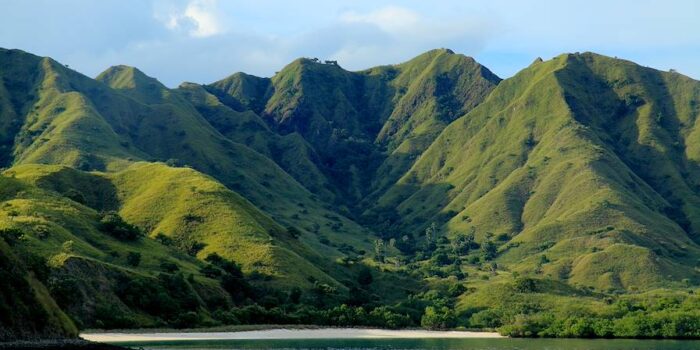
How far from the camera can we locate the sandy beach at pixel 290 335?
5763 inches

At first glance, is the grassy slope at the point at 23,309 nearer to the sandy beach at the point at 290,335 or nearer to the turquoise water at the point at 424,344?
the turquoise water at the point at 424,344

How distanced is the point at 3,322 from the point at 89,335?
48348 millimetres

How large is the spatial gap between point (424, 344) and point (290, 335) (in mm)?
30441

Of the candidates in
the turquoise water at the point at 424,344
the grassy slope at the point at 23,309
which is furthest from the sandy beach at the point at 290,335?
the grassy slope at the point at 23,309

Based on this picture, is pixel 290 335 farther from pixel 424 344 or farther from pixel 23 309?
pixel 23 309

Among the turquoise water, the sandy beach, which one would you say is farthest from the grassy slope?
the sandy beach

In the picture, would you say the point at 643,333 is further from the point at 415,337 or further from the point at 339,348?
the point at 339,348

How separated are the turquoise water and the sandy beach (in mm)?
7145

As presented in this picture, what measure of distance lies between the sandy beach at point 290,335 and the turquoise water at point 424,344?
7.15m

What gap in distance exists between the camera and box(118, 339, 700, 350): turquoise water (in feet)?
460

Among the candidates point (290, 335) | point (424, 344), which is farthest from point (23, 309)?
point (290, 335)

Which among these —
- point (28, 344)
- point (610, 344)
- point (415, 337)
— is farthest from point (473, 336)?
point (28, 344)

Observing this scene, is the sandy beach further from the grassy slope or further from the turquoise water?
the grassy slope

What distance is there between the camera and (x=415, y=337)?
18375 centimetres
